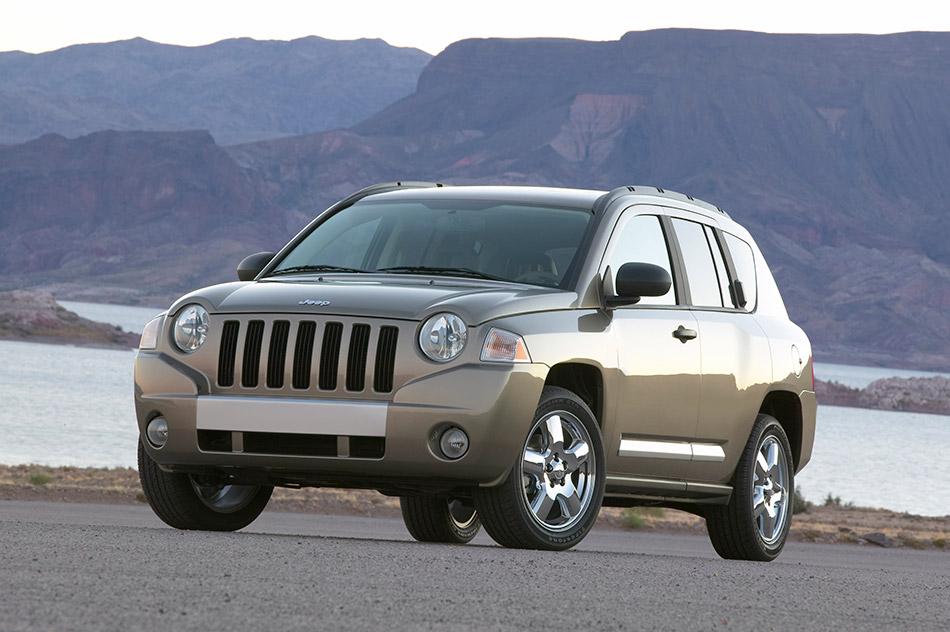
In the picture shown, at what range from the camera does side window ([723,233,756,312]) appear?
10422 millimetres

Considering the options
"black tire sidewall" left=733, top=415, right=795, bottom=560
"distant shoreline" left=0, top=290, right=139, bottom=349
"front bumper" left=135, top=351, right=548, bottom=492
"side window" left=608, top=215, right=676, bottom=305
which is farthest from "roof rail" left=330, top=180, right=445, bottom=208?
"distant shoreline" left=0, top=290, right=139, bottom=349

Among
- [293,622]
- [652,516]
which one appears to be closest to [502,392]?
[293,622]

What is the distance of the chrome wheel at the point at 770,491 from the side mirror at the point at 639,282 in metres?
1.97

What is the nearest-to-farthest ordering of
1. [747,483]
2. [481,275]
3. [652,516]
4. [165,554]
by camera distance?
[165,554] < [481,275] < [747,483] < [652,516]

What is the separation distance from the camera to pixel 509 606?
5.96m

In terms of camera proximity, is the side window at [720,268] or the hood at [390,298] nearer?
the hood at [390,298]

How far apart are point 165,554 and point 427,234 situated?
2.88m

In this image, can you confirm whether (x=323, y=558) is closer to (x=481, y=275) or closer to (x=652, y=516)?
(x=481, y=275)

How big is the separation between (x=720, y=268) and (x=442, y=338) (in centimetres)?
301

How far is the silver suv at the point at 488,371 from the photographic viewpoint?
25.5ft

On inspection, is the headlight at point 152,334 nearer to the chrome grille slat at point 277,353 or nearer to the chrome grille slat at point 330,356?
the chrome grille slat at point 277,353

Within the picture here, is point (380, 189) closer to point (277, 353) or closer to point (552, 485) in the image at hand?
point (277, 353)

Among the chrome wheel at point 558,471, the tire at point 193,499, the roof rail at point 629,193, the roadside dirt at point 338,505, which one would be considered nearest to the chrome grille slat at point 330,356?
the chrome wheel at point 558,471

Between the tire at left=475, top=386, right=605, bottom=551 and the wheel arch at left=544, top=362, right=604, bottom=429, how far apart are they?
26 cm
